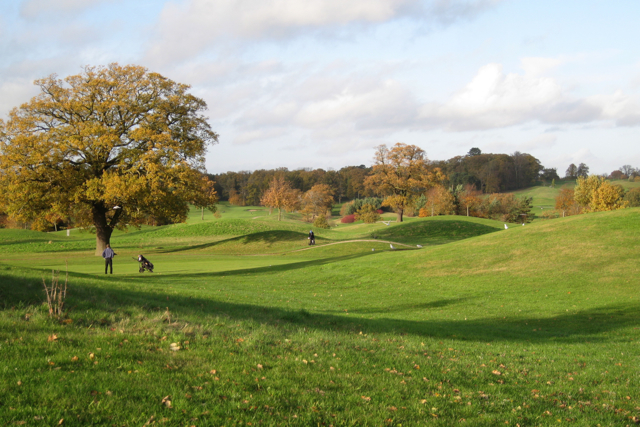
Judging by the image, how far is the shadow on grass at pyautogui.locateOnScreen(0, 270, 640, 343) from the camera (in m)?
9.09

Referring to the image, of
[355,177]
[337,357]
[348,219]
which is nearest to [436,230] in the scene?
[348,219]

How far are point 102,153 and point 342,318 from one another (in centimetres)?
2950

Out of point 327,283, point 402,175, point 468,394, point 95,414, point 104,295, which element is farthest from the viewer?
point 402,175

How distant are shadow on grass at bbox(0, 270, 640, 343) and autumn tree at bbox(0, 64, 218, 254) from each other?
922 inches

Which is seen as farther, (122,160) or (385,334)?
(122,160)

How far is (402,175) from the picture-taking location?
68.4 m

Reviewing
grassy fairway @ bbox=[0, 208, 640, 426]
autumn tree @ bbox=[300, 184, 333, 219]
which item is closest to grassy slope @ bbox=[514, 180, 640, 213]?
autumn tree @ bbox=[300, 184, 333, 219]

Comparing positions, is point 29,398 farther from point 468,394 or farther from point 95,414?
point 468,394

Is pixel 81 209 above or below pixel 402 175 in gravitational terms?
below

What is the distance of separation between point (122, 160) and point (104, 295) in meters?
27.8

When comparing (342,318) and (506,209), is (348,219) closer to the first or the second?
(506,209)

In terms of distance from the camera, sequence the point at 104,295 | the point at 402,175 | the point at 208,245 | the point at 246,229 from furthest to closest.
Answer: the point at 402,175
the point at 246,229
the point at 208,245
the point at 104,295

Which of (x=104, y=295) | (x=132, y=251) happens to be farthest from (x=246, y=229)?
(x=104, y=295)

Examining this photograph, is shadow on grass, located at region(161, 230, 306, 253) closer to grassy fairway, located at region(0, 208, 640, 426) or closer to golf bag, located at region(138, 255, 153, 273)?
golf bag, located at region(138, 255, 153, 273)
